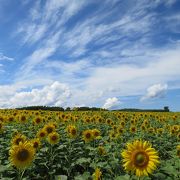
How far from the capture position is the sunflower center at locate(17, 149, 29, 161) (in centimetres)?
755

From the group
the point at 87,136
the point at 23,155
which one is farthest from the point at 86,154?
the point at 23,155

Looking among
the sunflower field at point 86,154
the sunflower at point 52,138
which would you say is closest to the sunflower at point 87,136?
the sunflower field at point 86,154

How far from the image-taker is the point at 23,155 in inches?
298

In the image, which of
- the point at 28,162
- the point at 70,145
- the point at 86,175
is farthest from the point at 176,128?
the point at 28,162

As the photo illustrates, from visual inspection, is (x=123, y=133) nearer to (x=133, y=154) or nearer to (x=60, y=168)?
(x=60, y=168)

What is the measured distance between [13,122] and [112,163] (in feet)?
25.2

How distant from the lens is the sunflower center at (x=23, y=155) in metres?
7.55

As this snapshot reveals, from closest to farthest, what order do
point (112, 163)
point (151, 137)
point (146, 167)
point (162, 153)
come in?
point (146, 167)
point (112, 163)
point (162, 153)
point (151, 137)

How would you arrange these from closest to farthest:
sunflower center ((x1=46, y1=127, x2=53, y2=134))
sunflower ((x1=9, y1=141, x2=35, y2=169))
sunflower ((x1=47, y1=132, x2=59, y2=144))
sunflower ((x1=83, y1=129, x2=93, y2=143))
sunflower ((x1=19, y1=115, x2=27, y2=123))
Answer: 1. sunflower ((x1=9, y1=141, x2=35, y2=169))
2. sunflower ((x1=47, y1=132, x2=59, y2=144))
3. sunflower ((x1=83, y1=129, x2=93, y2=143))
4. sunflower center ((x1=46, y1=127, x2=53, y2=134))
5. sunflower ((x1=19, y1=115, x2=27, y2=123))

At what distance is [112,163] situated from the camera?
9000 mm

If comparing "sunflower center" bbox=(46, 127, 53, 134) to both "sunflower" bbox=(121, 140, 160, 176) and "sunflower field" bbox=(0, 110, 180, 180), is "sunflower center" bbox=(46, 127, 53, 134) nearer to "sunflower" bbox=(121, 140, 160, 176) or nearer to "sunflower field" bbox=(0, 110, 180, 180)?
"sunflower field" bbox=(0, 110, 180, 180)

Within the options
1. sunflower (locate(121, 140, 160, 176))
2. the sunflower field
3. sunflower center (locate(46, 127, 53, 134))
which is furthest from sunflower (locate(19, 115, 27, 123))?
sunflower (locate(121, 140, 160, 176))

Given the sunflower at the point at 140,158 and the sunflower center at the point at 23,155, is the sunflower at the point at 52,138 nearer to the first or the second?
the sunflower center at the point at 23,155

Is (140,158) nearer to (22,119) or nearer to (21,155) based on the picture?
(21,155)
